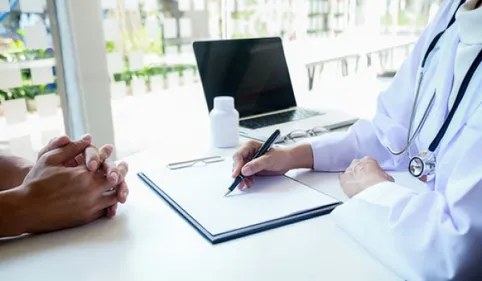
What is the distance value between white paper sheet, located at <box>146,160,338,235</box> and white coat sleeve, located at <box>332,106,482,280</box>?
0.42ft

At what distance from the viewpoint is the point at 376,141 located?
1.04 meters

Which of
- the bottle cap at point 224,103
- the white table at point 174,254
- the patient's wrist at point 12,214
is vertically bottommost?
the white table at point 174,254

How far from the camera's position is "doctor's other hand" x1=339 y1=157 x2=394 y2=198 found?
2.57 ft

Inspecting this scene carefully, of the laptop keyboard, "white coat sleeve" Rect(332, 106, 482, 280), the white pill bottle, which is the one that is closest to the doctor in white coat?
"white coat sleeve" Rect(332, 106, 482, 280)

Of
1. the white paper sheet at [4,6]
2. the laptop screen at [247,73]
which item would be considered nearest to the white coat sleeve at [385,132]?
the laptop screen at [247,73]

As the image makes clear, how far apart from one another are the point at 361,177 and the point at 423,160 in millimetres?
121

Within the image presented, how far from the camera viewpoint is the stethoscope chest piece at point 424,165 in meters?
0.76

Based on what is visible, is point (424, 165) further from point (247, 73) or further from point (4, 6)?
point (4, 6)

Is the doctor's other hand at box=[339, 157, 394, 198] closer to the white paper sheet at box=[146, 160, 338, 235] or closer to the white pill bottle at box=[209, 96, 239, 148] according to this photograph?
the white paper sheet at box=[146, 160, 338, 235]

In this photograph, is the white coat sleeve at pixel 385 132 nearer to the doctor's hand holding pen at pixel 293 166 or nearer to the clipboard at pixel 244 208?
the doctor's hand holding pen at pixel 293 166

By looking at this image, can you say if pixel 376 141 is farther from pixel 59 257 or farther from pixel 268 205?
pixel 59 257

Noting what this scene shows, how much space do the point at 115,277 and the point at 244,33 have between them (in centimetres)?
231

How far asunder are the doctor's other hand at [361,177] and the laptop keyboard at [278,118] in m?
0.49

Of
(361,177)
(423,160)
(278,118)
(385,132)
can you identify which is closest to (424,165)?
(423,160)
